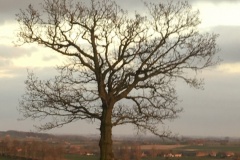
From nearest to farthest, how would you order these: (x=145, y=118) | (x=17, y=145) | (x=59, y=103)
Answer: (x=59, y=103) < (x=145, y=118) < (x=17, y=145)

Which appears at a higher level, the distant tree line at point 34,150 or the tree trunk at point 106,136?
the distant tree line at point 34,150

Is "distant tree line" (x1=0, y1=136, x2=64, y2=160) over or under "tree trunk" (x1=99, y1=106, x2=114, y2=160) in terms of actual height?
over

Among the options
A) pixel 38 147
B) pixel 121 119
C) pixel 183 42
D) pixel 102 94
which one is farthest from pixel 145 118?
pixel 38 147

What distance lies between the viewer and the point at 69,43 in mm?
13328

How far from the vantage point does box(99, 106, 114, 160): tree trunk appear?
1330cm

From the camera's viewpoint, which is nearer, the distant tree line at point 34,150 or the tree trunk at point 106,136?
the tree trunk at point 106,136

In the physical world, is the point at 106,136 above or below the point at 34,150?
below

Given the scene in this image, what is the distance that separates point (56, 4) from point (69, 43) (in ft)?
4.17

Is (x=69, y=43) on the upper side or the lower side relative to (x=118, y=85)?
upper

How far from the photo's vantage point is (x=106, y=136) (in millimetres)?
13352

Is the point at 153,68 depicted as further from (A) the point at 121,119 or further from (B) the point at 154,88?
(A) the point at 121,119

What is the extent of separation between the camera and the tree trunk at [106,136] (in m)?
13.3

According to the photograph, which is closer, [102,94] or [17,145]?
[102,94]

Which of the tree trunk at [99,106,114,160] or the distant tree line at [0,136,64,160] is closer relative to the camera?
the tree trunk at [99,106,114,160]
